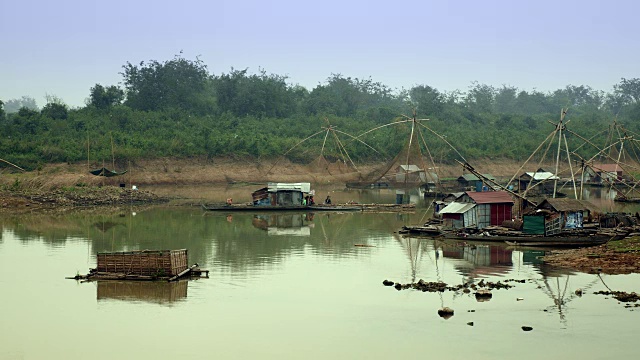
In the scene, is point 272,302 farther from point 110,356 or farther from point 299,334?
point 110,356

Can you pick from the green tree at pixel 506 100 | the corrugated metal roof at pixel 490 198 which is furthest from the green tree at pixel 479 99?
the corrugated metal roof at pixel 490 198

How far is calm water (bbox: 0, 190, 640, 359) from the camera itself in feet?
65.4

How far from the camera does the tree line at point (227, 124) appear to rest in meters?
71.2

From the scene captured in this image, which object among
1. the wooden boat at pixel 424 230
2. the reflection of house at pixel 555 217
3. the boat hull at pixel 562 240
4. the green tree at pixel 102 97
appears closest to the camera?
the boat hull at pixel 562 240

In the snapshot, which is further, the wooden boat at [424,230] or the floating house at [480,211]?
the floating house at [480,211]

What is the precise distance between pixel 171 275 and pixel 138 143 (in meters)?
47.0

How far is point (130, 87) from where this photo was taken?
94.5m

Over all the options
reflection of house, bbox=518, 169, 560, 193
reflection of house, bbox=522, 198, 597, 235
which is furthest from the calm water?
reflection of house, bbox=518, 169, 560, 193

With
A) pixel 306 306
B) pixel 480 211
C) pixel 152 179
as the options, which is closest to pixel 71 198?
pixel 152 179

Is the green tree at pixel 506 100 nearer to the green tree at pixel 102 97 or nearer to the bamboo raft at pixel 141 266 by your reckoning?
the green tree at pixel 102 97

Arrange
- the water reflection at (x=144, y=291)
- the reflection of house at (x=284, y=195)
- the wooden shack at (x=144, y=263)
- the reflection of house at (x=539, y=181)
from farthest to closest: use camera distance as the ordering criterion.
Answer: the reflection of house at (x=539, y=181), the reflection of house at (x=284, y=195), the wooden shack at (x=144, y=263), the water reflection at (x=144, y=291)

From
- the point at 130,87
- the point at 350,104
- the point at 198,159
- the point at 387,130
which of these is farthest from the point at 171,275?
the point at 350,104

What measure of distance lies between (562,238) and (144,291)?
53.2 feet

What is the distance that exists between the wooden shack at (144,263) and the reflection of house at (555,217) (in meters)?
14.5
